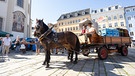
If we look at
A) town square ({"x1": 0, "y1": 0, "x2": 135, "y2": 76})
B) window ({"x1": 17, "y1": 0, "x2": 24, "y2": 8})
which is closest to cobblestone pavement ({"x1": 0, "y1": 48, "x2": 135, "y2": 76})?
town square ({"x1": 0, "y1": 0, "x2": 135, "y2": 76})

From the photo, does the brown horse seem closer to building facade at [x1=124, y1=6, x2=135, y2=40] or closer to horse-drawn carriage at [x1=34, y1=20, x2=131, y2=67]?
horse-drawn carriage at [x1=34, y1=20, x2=131, y2=67]

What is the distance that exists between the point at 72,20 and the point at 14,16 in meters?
36.7

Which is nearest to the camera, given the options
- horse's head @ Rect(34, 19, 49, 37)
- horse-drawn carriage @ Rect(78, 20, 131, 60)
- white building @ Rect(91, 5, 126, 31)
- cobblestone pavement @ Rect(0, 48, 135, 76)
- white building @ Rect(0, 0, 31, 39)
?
cobblestone pavement @ Rect(0, 48, 135, 76)

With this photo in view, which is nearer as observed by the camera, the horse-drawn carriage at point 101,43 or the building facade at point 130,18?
the horse-drawn carriage at point 101,43

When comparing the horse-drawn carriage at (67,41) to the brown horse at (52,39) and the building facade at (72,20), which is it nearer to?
the brown horse at (52,39)

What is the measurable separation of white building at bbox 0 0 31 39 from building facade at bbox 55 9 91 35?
1241 inches

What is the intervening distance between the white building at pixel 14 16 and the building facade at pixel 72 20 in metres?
31.5

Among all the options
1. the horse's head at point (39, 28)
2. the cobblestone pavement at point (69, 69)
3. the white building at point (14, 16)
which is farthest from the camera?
the white building at point (14, 16)

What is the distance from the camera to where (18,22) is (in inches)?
846

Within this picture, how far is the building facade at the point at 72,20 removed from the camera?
53000 mm

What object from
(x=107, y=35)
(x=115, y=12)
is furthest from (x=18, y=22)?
(x=115, y=12)

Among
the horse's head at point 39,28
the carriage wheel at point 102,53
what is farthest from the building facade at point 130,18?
the horse's head at point 39,28

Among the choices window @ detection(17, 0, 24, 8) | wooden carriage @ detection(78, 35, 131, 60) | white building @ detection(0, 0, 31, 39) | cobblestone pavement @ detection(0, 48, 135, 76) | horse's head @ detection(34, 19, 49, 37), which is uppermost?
window @ detection(17, 0, 24, 8)

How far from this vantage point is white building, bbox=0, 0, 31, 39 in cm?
1864
